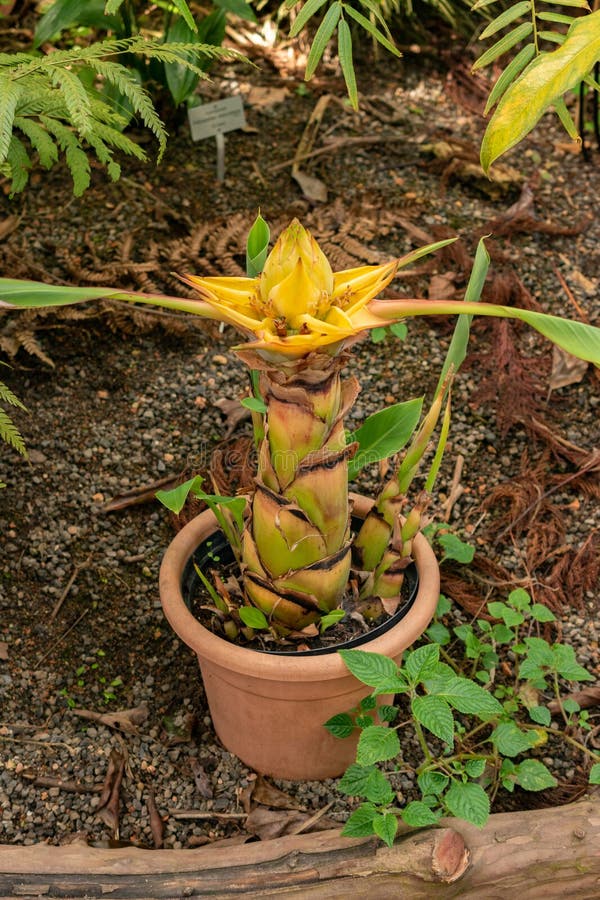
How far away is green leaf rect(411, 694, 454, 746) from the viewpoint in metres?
1.26

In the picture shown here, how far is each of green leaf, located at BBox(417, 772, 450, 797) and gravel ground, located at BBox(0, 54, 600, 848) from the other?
0.26 m

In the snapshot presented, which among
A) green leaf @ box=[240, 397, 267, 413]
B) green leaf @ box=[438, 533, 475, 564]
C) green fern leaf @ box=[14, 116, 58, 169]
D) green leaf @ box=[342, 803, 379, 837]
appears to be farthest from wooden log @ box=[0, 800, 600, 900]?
green fern leaf @ box=[14, 116, 58, 169]

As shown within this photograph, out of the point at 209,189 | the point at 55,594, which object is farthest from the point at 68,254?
the point at 55,594

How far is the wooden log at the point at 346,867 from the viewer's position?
1344 millimetres

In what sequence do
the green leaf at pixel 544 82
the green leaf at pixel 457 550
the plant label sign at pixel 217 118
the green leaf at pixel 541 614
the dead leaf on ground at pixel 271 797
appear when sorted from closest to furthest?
1. the green leaf at pixel 544 82
2. the dead leaf on ground at pixel 271 797
3. the green leaf at pixel 541 614
4. the green leaf at pixel 457 550
5. the plant label sign at pixel 217 118

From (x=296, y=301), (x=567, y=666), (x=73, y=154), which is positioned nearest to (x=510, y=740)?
(x=567, y=666)

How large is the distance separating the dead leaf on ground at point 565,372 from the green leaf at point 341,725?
1.10 metres

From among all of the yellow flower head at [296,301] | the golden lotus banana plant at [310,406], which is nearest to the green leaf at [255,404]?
the golden lotus banana plant at [310,406]

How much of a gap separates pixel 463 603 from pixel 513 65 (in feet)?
3.37

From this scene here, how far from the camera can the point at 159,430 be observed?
7.02ft

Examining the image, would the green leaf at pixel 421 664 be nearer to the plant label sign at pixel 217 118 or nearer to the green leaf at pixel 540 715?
the green leaf at pixel 540 715

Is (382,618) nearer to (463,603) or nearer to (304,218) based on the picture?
(463,603)

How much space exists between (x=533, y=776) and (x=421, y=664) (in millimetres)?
364

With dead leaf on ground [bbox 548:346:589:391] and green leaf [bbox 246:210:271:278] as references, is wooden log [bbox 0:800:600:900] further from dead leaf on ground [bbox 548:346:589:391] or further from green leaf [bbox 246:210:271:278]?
dead leaf on ground [bbox 548:346:589:391]
